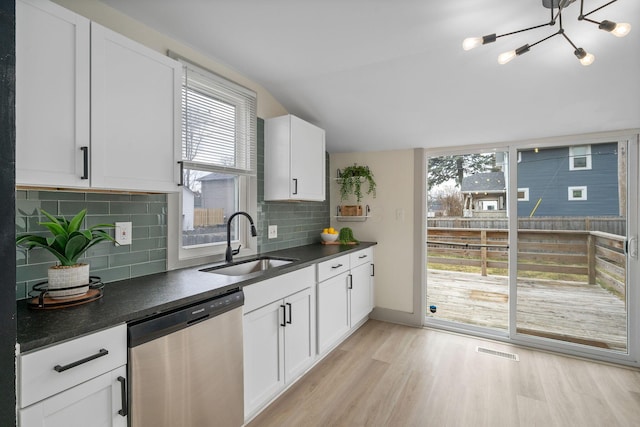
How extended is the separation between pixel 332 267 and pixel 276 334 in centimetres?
85

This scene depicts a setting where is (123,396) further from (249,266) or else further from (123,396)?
(249,266)

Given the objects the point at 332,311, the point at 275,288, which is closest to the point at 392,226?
the point at 332,311

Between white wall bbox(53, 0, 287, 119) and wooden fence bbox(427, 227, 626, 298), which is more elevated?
white wall bbox(53, 0, 287, 119)

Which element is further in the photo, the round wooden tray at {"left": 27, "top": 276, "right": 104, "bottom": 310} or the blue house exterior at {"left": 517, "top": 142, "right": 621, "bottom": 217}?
the blue house exterior at {"left": 517, "top": 142, "right": 621, "bottom": 217}

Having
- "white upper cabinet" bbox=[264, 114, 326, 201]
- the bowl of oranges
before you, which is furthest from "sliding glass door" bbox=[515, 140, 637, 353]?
"white upper cabinet" bbox=[264, 114, 326, 201]

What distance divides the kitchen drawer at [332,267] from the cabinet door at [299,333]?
0.20 meters

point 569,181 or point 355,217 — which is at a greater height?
point 569,181

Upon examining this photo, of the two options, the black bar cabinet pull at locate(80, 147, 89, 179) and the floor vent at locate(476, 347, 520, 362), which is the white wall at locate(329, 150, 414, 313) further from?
the black bar cabinet pull at locate(80, 147, 89, 179)

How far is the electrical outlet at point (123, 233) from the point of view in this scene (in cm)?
176

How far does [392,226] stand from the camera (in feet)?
12.1

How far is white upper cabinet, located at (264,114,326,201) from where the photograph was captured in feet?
9.07

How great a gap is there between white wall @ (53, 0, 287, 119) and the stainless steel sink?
1274mm

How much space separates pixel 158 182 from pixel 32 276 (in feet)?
2.22

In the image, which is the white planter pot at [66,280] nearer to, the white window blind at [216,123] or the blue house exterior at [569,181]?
the white window blind at [216,123]
